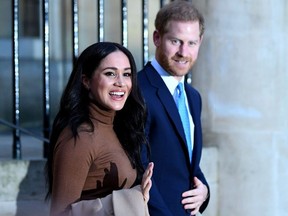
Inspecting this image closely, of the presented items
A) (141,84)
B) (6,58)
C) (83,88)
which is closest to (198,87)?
(141,84)

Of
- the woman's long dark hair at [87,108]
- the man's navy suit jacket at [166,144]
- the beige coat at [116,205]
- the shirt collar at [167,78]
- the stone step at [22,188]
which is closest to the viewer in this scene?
the beige coat at [116,205]

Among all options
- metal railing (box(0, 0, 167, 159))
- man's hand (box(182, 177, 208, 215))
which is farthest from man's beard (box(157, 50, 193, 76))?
metal railing (box(0, 0, 167, 159))

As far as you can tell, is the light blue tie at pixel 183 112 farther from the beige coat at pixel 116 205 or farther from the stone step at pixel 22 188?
the stone step at pixel 22 188

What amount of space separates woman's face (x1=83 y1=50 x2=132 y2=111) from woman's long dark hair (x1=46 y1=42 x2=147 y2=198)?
0.02 metres

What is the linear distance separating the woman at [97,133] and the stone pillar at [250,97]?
8.32 ft

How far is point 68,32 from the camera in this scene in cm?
993

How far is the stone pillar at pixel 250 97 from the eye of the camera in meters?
6.41

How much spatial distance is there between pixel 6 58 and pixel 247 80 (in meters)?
3.69

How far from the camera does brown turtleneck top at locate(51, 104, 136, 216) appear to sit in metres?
3.54

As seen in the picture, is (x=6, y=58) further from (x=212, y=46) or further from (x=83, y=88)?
(x=83, y=88)

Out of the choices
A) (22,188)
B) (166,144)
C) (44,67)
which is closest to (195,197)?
(166,144)

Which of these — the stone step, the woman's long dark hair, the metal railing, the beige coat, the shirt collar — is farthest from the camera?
the metal railing

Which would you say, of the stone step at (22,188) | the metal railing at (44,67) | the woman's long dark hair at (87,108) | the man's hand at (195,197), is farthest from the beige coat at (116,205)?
the metal railing at (44,67)

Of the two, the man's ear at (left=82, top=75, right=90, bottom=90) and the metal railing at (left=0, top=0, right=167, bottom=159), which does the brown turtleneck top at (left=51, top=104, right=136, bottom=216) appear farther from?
the metal railing at (left=0, top=0, right=167, bottom=159)
